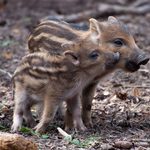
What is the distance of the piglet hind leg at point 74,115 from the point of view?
607 centimetres

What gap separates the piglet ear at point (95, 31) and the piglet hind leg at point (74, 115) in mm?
541

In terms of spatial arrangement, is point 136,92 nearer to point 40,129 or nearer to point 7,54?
point 40,129

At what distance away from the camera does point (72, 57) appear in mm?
5844

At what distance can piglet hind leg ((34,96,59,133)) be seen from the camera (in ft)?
19.2

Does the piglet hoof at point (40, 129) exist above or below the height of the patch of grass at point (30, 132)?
above

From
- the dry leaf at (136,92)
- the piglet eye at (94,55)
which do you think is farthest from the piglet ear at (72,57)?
the dry leaf at (136,92)

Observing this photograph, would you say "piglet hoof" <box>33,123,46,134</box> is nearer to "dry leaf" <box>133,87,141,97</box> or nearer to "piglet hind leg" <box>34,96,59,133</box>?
"piglet hind leg" <box>34,96,59,133</box>

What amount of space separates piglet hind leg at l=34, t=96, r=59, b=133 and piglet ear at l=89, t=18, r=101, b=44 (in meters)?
0.65

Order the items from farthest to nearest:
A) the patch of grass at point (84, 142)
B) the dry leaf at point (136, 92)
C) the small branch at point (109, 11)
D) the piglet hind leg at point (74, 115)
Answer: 1. the small branch at point (109, 11)
2. the dry leaf at point (136, 92)
3. the piglet hind leg at point (74, 115)
4. the patch of grass at point (84, 142)

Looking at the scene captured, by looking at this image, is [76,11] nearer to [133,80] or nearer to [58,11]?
[58,11]

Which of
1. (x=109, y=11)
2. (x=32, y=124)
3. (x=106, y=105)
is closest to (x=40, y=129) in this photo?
(x=32, y=124)

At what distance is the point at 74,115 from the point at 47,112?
1.06ft

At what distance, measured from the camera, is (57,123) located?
6383 millimetres

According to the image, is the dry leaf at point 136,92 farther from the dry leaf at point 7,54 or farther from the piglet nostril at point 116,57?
the dry leaf at point 7,54
